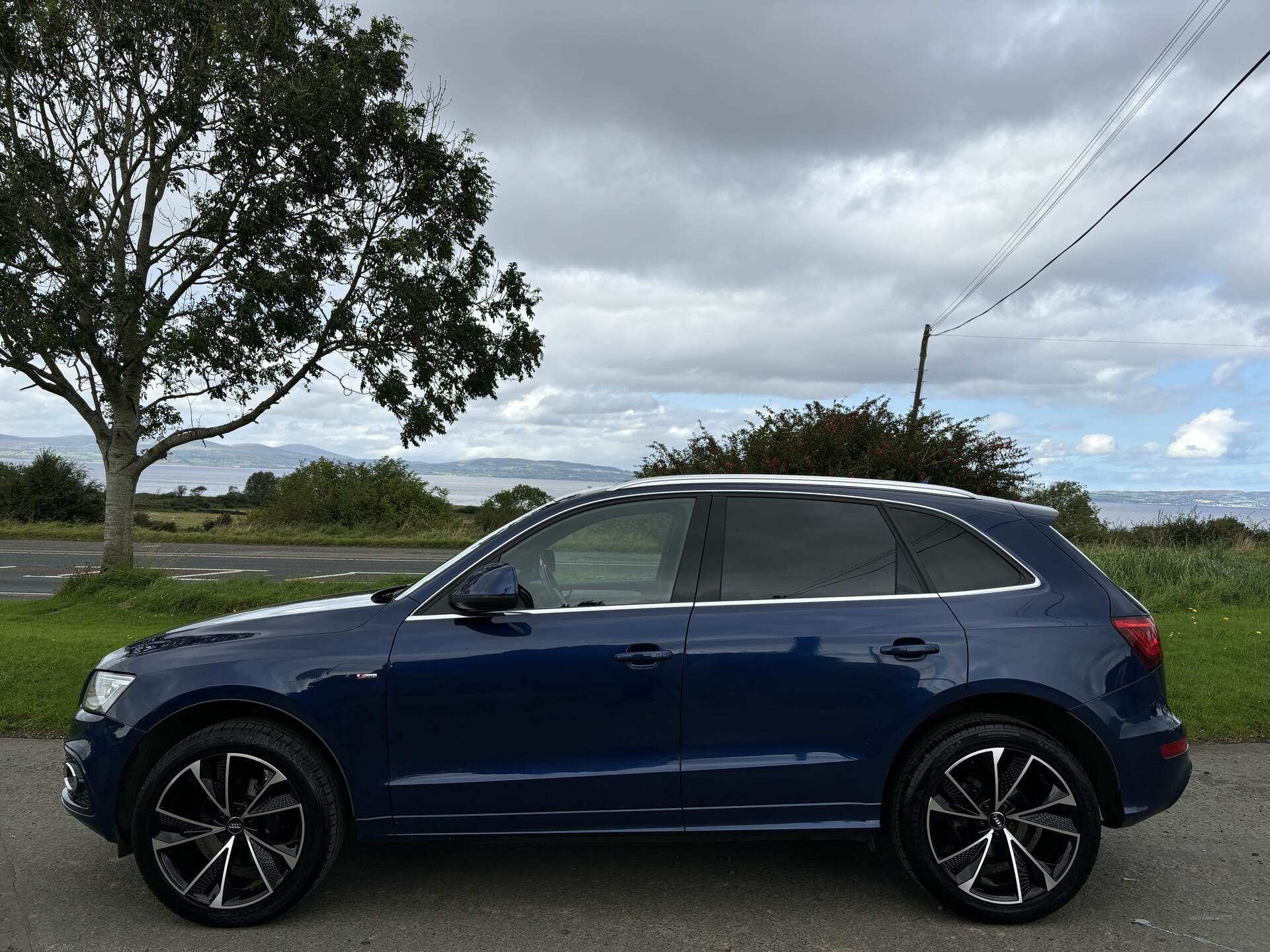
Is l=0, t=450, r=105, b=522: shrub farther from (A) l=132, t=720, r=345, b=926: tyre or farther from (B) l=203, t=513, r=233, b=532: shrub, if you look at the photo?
(A) l=132, t=720, r=345, b=926: tyre

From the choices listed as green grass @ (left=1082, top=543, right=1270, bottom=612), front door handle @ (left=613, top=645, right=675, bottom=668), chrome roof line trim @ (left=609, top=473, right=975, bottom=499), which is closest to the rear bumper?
Answer: chrome roof line trim @ (left=609, top=473, right=975, bottom=499)

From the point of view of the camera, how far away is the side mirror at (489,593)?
11.1ft

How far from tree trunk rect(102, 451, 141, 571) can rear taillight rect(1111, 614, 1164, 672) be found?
13.0 meters

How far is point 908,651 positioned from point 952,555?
1.63 ft

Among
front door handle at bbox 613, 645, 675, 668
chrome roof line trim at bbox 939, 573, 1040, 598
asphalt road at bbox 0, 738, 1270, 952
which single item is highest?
chrome roof line trim at bbox 939, 573, 1040, 598

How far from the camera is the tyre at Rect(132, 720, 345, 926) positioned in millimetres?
3357

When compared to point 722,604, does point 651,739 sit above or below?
below

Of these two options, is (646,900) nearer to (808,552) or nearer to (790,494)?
(808,552)

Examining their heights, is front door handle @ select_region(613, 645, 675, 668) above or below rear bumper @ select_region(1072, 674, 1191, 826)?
above

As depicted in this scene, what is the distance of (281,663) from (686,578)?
64.7 inches

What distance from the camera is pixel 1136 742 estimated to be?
3408 millimetres

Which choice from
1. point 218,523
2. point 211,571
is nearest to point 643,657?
point 211,571

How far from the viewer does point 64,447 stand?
35.1 m

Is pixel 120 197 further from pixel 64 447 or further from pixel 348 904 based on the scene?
pixel 64 447
